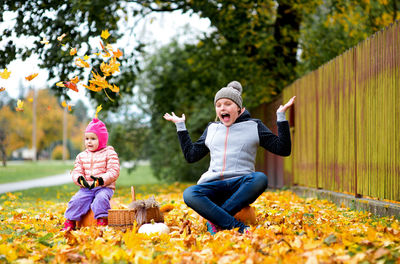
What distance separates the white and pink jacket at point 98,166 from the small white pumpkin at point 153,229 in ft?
2.70

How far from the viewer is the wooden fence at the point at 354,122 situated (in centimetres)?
550

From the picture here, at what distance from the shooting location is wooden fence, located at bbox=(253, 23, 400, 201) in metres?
5.50

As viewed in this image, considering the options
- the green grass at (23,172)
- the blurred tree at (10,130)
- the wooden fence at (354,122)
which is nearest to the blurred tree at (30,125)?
the blurred tree at (10,130)

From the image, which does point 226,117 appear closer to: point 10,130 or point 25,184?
point 25,184

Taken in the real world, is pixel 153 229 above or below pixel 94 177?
below

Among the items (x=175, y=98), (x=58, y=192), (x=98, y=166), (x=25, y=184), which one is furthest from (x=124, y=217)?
(x=25, y=184)

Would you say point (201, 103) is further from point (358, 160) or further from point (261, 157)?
point (358, 160)

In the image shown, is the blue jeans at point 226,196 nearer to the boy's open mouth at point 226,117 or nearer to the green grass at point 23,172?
the boy's open mouth at point 226,117

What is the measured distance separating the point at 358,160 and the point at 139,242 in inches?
149

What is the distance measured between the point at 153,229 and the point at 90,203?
3.38 feet

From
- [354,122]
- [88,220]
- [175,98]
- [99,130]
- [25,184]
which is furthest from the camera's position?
[25,184]

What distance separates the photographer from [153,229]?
177 inches

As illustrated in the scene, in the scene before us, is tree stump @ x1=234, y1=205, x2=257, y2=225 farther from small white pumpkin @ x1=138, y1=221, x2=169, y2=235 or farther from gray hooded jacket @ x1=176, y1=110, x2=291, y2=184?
small white pumpkin @ x1=138, y1=221, x2=169, y2=235

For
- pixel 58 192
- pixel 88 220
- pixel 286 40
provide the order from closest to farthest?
pixel 88 220, pixel 58 192, pixel 286 40
